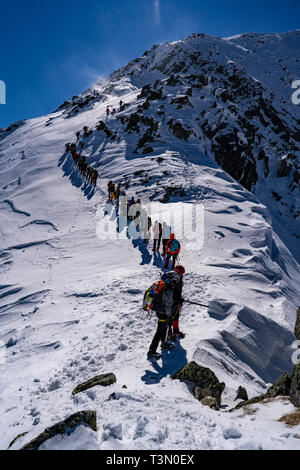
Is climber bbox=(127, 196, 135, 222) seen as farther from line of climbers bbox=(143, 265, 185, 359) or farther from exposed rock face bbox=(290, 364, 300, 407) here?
exposed rock face bbox=(290, 364, 300, 407)

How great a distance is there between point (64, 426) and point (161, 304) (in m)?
3.12

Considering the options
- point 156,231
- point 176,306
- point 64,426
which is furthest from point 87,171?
point 64,426

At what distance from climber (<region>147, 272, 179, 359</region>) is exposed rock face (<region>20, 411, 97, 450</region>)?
2.60 meters

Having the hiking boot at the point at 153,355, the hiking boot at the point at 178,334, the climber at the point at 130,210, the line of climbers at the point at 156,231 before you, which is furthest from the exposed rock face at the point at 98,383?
the climber at the point at 130,210

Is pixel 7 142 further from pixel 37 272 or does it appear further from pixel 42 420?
pixel 42 420

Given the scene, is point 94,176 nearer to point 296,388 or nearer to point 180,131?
point 180,131

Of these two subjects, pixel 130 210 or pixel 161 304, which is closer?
pixel 161 304

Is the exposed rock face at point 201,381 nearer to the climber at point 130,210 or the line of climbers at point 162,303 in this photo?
the line of climbers at point 162,303


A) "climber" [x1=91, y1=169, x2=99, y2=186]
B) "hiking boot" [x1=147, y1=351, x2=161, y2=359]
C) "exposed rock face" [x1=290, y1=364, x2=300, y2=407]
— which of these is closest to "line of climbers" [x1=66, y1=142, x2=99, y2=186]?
"climber" [x1=91, y1=169, x2=99, y2=186]

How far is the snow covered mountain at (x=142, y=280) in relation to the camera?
4309 millimetres

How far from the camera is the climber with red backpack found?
619cm

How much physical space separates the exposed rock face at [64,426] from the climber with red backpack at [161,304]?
2616 mm

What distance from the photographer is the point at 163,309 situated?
20.4 ft

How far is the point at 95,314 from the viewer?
8602mm
